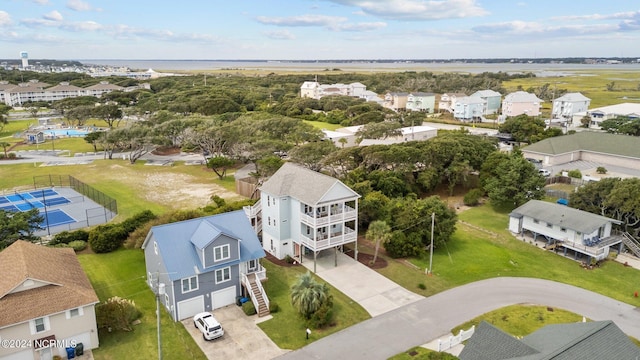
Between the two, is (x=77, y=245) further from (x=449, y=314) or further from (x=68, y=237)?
(x=449, y=314)

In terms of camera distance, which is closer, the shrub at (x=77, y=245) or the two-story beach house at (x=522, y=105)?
the shrub at (x=77, y=245)

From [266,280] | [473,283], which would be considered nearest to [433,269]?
[473,283]

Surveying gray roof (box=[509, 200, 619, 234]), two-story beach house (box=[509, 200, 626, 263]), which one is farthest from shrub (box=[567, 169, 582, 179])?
two-story beach house (box=[509, 200, 626, 263])

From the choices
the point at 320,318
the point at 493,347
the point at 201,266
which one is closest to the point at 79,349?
the point at 201,266

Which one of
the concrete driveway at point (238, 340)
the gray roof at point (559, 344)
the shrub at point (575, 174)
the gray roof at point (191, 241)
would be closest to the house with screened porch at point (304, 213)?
the gray roof at point (191, 241)

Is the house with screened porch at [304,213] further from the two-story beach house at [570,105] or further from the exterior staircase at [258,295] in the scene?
the two-story beach house at [570,105]

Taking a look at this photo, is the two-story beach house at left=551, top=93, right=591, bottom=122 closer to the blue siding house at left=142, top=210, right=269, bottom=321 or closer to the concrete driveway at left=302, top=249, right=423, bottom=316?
the concrete driveway at left=302, top=249, right=423, bottom=316
